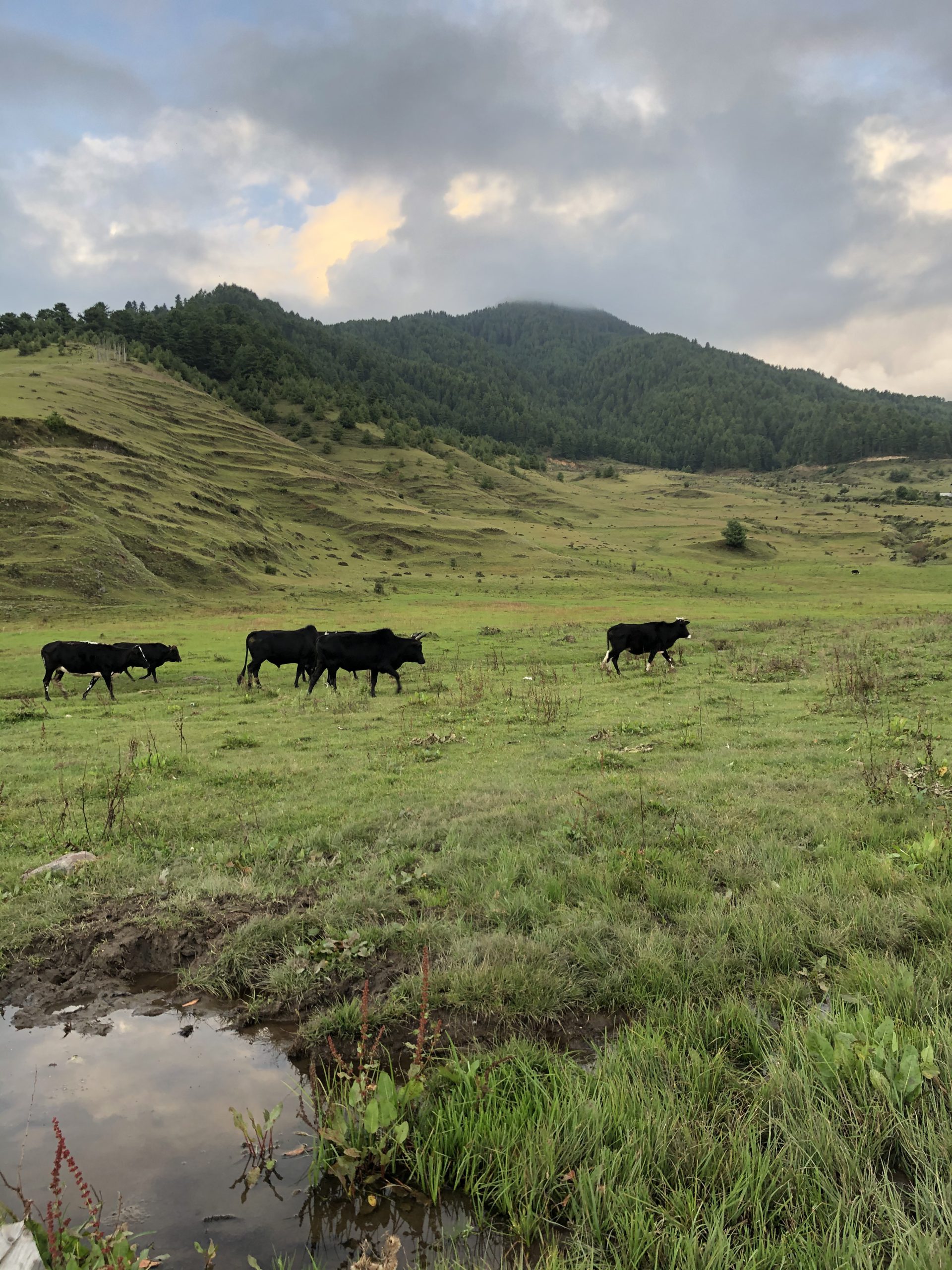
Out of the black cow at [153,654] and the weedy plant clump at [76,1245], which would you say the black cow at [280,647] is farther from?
the weedy plant clump at [76,1245]

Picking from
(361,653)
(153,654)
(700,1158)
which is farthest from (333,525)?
(700,1158)

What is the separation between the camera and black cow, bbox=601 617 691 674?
2408 cm

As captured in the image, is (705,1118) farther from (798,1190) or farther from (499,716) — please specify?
(499,716)

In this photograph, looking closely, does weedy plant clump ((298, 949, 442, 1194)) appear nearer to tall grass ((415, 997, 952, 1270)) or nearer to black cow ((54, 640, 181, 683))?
tall grass ((415, 997, 952, 1270))

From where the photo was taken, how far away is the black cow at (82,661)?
22.5 m

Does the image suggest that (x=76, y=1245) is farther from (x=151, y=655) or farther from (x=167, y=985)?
(x=151, y=655)

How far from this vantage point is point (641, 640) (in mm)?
24266

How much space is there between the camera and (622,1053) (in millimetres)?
3943

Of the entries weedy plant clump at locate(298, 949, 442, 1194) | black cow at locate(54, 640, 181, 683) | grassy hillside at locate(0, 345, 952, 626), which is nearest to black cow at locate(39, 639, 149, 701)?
black cow at locate(54, 640, 181, 683)

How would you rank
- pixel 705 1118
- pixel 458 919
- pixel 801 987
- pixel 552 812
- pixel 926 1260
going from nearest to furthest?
1. pixel 926 1260
2. pixel 705 1118
3. pixel 801 987
4. pixel 458 919
5. pixel 552 812

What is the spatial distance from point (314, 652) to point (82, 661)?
7.77m

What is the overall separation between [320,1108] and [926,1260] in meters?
3.00

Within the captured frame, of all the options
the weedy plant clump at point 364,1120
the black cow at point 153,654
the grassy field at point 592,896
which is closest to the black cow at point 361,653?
the grassy field at point 592,896

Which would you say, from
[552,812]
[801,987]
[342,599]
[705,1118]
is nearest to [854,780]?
[552,812]
